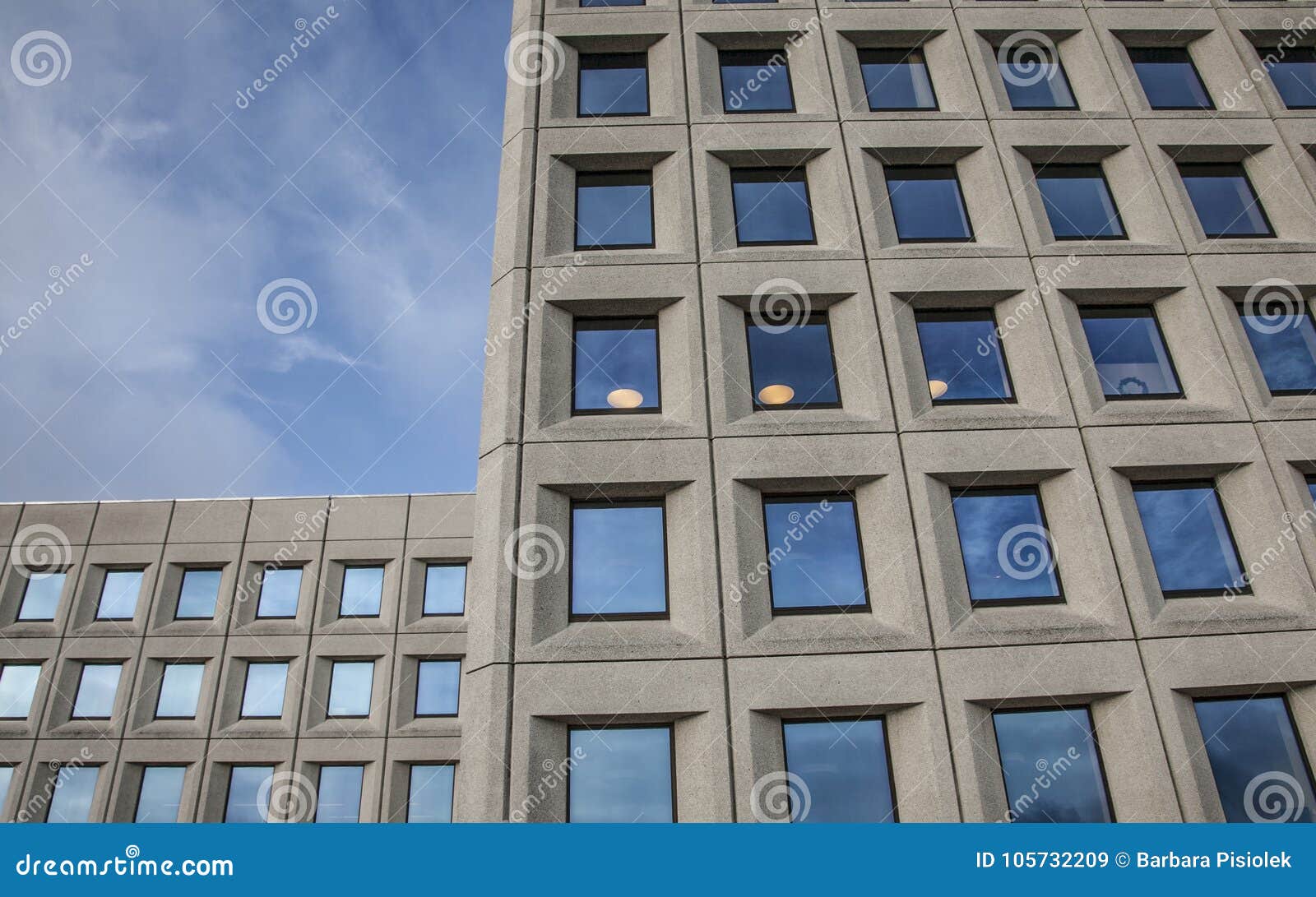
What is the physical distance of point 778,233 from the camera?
14.6m

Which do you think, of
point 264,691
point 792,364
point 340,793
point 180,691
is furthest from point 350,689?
point 792,364

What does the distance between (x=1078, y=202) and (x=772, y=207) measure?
5681 millimetres

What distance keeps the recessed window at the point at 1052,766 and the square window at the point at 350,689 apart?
896 inches

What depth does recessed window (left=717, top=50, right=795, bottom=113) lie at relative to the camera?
15977 mm

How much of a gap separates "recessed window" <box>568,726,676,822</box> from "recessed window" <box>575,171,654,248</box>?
8.04 metres

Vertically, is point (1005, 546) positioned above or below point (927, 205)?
A: below

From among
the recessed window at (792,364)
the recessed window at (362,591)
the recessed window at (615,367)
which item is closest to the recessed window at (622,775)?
the recessed window at (615,367)

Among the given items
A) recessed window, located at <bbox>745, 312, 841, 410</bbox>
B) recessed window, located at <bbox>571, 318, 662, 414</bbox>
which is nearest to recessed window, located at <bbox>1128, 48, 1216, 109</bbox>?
recessed window, located at <bbox>745, 312, 841, 410</bbox>

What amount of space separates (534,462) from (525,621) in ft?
7.81

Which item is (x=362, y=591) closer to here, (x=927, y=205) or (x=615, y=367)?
(x=615, y=367)

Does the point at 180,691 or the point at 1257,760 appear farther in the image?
the point at 180,691

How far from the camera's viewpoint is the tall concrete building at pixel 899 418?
1098cm

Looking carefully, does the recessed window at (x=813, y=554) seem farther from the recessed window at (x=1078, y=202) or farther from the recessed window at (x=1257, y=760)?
the recessed window at (x=1078, y=202)

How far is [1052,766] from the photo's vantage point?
11.0 metres
